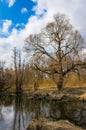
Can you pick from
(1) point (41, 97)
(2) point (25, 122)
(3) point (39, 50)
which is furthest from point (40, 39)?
(2) point (25, 122)

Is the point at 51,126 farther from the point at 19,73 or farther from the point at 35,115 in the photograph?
the point at 19,73

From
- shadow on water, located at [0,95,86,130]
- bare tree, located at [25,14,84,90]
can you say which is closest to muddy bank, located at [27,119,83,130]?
shadow on water, located at [0,95,86,130]

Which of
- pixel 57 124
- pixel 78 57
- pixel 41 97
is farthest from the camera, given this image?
pixel 78 57

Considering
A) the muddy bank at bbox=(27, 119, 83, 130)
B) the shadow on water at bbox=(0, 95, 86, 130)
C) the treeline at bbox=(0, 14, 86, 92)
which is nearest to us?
the muddy bank at bbox=(27, 119, 83, 130)

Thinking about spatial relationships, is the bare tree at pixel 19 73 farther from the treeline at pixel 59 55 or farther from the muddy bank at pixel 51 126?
the muddy bank at pixel 51 126

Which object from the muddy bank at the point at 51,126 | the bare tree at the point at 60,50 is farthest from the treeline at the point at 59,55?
the muddy bank at the point at 51,126

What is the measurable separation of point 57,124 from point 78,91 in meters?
26.1

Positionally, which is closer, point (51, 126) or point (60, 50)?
point (51, 126)

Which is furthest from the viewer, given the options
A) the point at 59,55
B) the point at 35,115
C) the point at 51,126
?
the point at 59,55

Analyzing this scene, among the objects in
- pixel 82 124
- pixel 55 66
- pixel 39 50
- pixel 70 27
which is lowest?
pixel 82 124

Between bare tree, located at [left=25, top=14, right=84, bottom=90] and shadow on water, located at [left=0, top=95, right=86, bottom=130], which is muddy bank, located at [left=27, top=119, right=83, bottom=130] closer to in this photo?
shadow on water, located at [left=0, top=95, right=86, bottom=130]

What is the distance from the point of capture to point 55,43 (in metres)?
44.6

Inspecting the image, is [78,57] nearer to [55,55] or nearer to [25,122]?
[55,55]

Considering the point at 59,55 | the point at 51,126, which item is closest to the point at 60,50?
the point at 59,55
